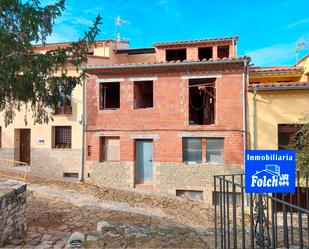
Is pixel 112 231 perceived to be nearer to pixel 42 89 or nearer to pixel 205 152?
pixel 42 89

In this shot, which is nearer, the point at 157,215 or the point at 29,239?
the point at 29,239

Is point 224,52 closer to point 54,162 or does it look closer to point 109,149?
point 109,149

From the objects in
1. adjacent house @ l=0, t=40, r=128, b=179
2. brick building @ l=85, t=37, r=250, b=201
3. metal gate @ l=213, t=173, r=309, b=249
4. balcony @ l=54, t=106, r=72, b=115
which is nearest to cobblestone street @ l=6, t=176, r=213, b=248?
brick building @ l=85, t=37, r=250, b=201

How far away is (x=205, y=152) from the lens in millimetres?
14156

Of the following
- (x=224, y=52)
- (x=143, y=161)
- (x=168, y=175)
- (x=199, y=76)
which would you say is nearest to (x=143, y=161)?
(x=143, y=161)

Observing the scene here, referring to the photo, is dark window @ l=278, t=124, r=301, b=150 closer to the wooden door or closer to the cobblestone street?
the cobblestone street

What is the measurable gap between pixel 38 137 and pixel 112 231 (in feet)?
37.6

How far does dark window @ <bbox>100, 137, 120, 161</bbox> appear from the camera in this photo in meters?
15.4

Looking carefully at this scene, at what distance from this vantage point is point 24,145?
1838cm

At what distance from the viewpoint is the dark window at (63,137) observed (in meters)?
16.5

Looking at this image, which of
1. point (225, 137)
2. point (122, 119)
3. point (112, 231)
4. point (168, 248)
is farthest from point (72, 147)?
point (168, 248)

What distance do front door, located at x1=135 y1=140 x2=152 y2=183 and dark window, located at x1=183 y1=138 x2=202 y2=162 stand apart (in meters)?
1.92

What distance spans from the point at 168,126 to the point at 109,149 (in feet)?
11.8

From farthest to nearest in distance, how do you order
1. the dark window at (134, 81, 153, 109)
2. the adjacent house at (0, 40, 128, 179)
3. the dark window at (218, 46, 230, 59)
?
the dark window at (218, 46, 230, 59), the adjacent house at (0, 40, 128, 179), the dark window at (134, 81, 153, 109)
